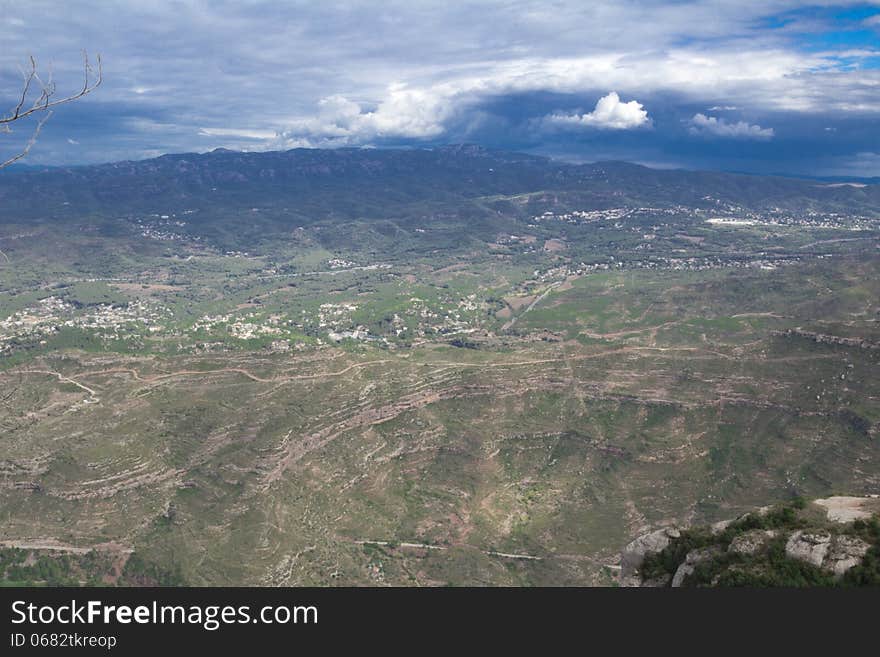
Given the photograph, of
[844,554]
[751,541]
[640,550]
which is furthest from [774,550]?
[640,550]

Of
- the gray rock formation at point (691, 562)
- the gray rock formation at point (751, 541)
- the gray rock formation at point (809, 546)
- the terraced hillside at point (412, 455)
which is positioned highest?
the gray rock formation at point (809, 546)

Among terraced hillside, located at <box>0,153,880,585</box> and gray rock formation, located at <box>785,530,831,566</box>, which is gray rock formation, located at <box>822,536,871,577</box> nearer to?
gray rock formation, located at <box>785,530,831,566</box>

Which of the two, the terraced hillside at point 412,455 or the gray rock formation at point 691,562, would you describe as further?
the terraced hillside at point 412,455

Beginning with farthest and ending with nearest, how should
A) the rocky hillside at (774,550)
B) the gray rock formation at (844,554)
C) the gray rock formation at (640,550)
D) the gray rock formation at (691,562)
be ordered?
the gray rock formation at (640,550)
the gray rock formation at (691,562)
the rocky hillside at (774,550)
the gray rock formation at (844,554)

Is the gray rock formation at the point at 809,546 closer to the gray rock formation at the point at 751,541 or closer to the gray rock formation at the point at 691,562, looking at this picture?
the gray rock formation at the point at 751,541

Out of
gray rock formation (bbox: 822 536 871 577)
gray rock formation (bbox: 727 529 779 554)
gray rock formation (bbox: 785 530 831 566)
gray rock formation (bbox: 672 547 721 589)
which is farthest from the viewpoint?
gray rock formation (bbox: 672 547 721 589)

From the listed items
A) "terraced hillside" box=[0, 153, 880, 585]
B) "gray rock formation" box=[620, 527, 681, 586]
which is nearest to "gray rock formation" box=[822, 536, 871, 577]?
"gray rock formation" box=[620, 527, 681, 586]

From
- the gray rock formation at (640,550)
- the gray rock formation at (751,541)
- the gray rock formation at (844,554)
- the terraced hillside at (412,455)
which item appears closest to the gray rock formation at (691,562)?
the gray rock formation at (751,541)

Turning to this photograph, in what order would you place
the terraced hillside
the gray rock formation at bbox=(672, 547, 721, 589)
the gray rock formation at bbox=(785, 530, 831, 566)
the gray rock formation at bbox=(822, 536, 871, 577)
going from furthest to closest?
the terraced hillside < the gray rock formation at bbox=(672, 547, 721, 589) < the gray rock formation at bbox=(785, 530, 831, 566) < the gray rock formation at bbox=(822, 536, 871, 577)

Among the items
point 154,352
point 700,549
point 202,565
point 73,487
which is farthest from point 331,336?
point 700,549
